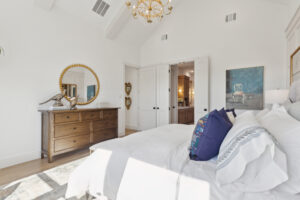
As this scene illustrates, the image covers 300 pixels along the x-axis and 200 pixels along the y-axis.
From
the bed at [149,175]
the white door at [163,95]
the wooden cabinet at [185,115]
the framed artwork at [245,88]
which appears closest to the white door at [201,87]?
Result: the framed artwork at [245,88]

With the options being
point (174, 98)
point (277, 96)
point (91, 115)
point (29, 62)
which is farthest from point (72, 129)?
point (277, 96)

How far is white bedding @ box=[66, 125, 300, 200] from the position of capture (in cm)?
88

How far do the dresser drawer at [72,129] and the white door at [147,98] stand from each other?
2340mm

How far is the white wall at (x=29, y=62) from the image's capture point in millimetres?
2641

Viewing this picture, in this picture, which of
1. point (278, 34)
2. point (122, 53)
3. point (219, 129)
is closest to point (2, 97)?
point (122, 53)

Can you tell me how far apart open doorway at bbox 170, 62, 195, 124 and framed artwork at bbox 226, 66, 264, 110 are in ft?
6.49

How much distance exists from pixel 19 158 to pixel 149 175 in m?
3.00

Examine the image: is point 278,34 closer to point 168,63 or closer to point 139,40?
point 168,63

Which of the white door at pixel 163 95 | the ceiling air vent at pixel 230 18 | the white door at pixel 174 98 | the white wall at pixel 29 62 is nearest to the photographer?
the white wall at pixel 29 62

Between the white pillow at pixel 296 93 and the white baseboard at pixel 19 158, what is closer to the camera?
the white pillow at pixel 296 93

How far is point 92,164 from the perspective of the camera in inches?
53.6

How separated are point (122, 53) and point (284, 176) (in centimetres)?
471

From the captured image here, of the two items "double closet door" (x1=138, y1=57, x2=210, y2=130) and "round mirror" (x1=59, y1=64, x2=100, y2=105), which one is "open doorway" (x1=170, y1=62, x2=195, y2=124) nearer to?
"double closet door" (x1=138, y1=57, x2=210, y2=130)

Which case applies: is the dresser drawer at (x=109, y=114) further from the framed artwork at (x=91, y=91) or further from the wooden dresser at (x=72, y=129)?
the framed artwork at (x=91, y=91)
